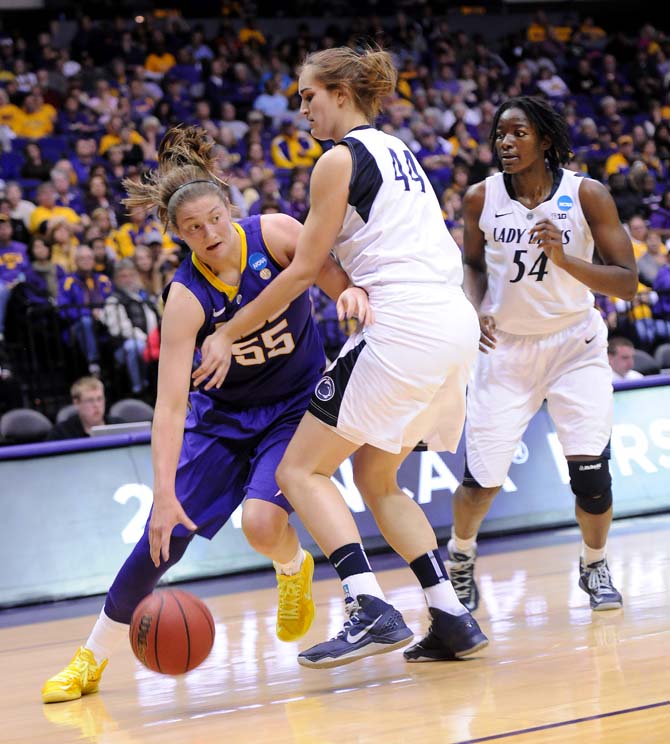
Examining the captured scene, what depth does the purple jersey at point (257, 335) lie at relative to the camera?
388 centimetres

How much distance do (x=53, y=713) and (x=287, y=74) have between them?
43.7 ft

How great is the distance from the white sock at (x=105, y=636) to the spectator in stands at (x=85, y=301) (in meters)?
5.09

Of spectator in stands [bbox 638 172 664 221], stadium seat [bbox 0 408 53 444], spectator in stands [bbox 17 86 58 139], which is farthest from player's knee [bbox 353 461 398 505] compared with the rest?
A: spectator in stands [bbox 638 172 664 221]

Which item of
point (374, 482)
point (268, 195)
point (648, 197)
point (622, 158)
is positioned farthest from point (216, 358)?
point (622, 158)

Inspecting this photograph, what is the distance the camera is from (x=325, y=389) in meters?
3.70

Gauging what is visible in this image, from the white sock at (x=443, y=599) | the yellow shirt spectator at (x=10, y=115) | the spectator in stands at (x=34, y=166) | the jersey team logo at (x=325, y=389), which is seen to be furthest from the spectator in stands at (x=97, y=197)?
the white sock at (x=443, y=599)

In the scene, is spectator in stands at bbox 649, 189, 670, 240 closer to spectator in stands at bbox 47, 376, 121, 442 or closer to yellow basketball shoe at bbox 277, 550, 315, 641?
spectator in stands at bbox 47, 376, 121, 442

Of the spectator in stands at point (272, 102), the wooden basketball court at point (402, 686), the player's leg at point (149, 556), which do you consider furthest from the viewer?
the spectator in stands at point (272, 102)

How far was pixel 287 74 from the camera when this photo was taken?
15945 mm

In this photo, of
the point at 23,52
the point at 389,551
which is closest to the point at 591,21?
the point at 23,52

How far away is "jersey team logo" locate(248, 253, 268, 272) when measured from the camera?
12.9ft

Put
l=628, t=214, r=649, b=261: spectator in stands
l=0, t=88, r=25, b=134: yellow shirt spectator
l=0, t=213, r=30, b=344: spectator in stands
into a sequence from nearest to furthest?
l=0, t=213, r=30, b=344: spectator in stands → l=628, t=214, r=649, b=261: spectator in stands → l=0, t=88, r=25, b=134: yellow shirt spectator

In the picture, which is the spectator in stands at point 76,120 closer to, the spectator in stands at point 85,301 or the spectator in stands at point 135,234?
the spectator in stands at point 135,234

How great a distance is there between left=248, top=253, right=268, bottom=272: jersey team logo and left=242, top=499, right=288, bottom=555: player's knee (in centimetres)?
81
